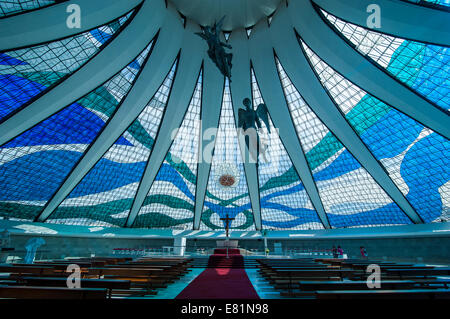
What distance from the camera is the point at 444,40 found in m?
15.9

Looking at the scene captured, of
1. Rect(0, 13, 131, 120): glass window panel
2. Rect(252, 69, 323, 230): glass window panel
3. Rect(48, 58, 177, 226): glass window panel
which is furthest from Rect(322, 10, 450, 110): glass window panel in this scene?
Rect(0, 13, 131, 120): glass window panel

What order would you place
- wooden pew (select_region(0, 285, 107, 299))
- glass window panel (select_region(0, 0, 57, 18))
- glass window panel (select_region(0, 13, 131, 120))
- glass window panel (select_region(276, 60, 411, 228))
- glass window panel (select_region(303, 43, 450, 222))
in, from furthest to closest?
glass window panel (select_region(276, 60, 411, 228)) → glass window panel (select_region(303, 43, 450, 222)) → glass window panel (select_region(0, 13, 131, 120)) → glass window panel (select_region(0, 0, 57, 18)) → wooden pew (select_region(0, 285, 107, 299))

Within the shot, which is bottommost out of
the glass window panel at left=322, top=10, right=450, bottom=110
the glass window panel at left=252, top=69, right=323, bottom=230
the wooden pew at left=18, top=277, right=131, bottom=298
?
the wooden pew at left=18, top=277, right=131, bottom=298

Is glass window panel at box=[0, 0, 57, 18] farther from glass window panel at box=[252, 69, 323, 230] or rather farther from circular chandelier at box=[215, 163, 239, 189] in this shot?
circular chandelier at box=[215, 163, 239, 189]

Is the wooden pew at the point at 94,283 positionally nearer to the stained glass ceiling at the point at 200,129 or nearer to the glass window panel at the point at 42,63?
the stained glass ceiling at the point at 200,129

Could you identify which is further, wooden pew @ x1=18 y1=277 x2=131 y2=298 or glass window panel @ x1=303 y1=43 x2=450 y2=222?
glass window panel @ x1=303 y1=43 x2=450 y2=222

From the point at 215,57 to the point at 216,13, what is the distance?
11.7 meters

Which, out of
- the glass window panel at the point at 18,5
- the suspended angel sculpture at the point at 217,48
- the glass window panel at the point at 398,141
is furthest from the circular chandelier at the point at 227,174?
the glass window panel at the point at 18,5

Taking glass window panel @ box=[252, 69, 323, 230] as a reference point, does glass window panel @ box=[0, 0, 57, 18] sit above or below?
above

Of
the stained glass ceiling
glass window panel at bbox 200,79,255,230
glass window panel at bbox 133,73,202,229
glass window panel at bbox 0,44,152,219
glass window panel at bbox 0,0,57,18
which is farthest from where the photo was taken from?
glass window panel at bbox 200,79,255,230

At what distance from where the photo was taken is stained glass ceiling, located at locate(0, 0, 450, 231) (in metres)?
18.4

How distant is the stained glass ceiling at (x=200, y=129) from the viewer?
18391 mm
